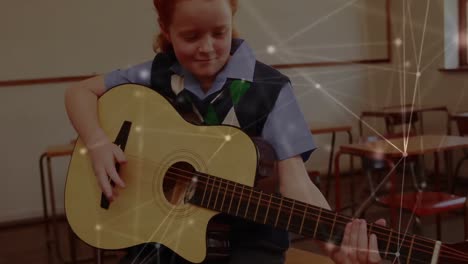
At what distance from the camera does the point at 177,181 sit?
1222 millimetres

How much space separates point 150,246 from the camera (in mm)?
1215

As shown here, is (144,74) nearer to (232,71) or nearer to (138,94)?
(138,94)

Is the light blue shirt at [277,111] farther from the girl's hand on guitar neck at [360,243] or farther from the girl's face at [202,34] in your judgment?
the girl's hand on guitar neck at [360,243]

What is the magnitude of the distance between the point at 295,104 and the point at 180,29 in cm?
29

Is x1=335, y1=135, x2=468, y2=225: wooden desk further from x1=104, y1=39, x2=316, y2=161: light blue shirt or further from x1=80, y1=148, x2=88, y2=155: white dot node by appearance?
x1=80, y1=148, x2=88, y2=155: white dot node

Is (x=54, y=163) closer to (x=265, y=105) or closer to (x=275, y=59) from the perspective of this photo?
(x=275, y=59)

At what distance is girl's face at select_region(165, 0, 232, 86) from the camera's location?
1.13 meters

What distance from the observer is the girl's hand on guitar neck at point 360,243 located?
1007 millimetres

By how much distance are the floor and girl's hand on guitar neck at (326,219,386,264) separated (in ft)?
6.71

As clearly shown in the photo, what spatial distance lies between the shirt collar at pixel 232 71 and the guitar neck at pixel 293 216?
199 mm

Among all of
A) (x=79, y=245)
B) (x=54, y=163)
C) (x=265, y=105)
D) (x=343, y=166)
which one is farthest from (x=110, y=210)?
(x=343, y=166)

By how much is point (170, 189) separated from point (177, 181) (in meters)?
0.03

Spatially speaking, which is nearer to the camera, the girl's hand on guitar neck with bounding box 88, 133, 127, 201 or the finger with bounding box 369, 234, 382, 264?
the finger with bounding box 369, 234, 382, 264

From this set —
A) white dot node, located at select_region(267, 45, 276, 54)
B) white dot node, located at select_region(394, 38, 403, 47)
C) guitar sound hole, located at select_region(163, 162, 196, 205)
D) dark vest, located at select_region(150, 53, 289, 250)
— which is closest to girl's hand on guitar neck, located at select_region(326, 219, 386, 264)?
dark vest, located at select_region(150, 53, 289, 250)
